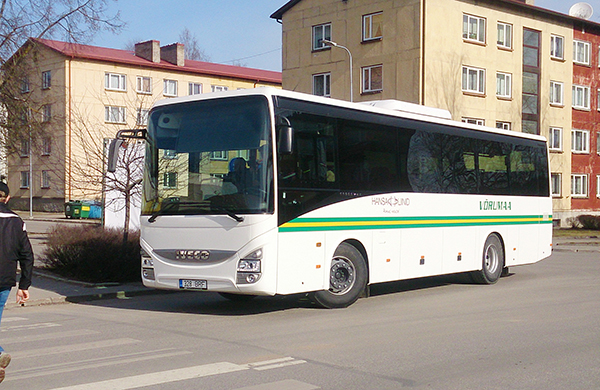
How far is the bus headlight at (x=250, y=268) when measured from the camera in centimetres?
1073

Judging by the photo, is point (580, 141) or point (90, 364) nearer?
point (90, 364)

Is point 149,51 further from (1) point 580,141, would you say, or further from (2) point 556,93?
(1) point 580,141

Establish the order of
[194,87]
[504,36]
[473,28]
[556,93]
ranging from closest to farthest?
[473,28], [504,36], [556,93], [194,87]

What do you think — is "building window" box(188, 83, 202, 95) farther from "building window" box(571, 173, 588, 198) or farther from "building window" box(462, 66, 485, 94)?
"building window" box(571, 173, 588, 198)

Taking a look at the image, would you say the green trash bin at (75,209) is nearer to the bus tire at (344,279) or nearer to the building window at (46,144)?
the building window at (46,144)

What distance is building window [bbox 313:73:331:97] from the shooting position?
141 ft

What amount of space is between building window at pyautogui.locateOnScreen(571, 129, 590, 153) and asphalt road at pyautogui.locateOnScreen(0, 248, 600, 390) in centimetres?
3730

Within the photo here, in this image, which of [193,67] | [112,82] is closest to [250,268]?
[112,82]

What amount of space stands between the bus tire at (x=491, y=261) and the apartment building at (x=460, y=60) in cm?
2274

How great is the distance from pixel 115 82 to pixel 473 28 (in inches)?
1229

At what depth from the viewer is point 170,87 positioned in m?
65.5

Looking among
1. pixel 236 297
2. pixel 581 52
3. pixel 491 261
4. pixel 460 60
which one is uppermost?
pixel 581 52

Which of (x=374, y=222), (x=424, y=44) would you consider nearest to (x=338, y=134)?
(x=374, y=222)

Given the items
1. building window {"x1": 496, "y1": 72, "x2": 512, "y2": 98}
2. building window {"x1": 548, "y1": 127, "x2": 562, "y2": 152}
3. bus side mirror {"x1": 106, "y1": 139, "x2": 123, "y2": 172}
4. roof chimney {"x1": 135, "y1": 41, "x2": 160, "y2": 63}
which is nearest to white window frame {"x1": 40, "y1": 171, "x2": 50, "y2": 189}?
roof chimney {"x1": 135, "y1": 41, "x2": 160, "y2": 63}
